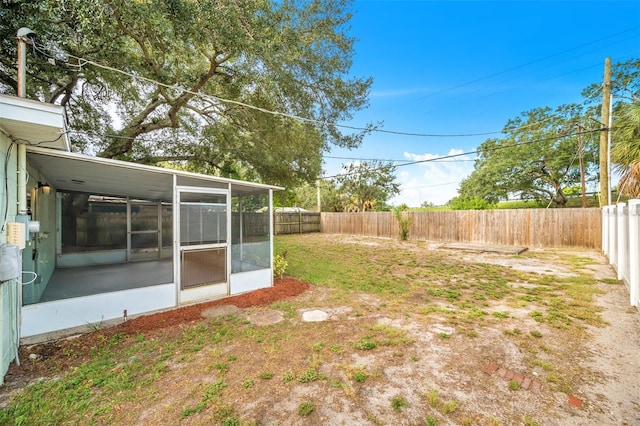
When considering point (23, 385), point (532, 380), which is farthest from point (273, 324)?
point (532, 380)

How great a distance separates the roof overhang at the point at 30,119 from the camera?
215cm

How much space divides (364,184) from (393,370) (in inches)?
762

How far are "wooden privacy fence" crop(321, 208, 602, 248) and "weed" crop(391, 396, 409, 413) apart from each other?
1118 cm

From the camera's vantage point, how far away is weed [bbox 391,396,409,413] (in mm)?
1935

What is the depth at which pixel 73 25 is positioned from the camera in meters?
4.38

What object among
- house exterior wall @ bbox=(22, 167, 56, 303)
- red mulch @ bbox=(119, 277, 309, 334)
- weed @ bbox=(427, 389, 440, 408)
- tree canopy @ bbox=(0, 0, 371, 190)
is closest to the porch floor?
house exterior wall @ bbox=(22, 167, 56, 303)

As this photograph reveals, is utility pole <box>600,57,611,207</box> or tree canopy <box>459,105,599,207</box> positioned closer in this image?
utility pole <box>600,57,611,207</box>

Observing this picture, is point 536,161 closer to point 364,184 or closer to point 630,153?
point 364,184

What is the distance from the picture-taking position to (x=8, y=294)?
2533mm

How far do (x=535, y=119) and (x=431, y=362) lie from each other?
1784cm

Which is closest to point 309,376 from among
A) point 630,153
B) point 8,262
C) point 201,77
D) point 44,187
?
point 8,262

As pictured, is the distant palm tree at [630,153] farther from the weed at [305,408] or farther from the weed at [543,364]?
the weed at [305,408]

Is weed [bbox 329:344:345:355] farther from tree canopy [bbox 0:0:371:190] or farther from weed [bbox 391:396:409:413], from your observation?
tree canopy [bbox 0:0:371:190]

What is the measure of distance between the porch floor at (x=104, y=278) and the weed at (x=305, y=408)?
317 cm
